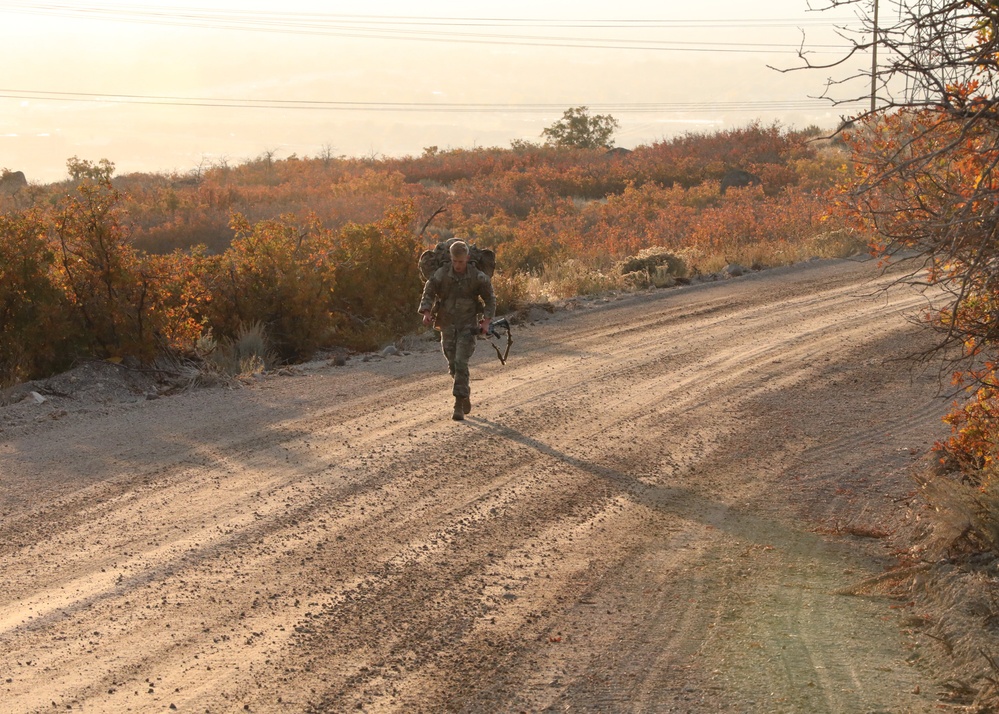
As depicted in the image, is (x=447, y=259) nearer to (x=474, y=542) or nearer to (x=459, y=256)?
(x=459, y=256)

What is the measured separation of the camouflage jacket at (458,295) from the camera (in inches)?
418

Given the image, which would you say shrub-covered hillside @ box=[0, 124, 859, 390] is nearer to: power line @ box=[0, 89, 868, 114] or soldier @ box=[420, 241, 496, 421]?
soldier @ box=[420, 241, 496, 421]

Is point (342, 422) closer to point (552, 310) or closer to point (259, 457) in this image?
point (259, 457)

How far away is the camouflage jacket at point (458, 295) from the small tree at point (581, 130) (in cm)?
4696

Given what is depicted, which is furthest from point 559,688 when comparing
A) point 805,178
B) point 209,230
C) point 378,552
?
point 805,178

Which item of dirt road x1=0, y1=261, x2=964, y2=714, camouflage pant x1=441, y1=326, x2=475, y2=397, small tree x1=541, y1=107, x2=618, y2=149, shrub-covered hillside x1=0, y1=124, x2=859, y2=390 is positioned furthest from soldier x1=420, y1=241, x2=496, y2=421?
small tree x1=541, y1=107, x2=618, y2=149

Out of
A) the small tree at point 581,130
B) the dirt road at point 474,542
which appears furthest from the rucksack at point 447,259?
the small tree at point 581,130

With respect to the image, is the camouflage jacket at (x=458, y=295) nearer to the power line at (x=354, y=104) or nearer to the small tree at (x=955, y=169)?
the small tree at (x=955, y=169)

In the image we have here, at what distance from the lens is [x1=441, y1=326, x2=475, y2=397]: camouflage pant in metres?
10.4

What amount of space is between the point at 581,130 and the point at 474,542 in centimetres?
5169

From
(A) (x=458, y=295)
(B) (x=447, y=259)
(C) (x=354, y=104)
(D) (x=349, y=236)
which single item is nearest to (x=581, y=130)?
(C) (x=354, y=104)

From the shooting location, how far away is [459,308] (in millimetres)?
10703

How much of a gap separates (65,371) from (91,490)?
443 centimetres

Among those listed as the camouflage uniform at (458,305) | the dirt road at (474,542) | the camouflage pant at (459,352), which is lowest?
the dirt road at (474,542)
